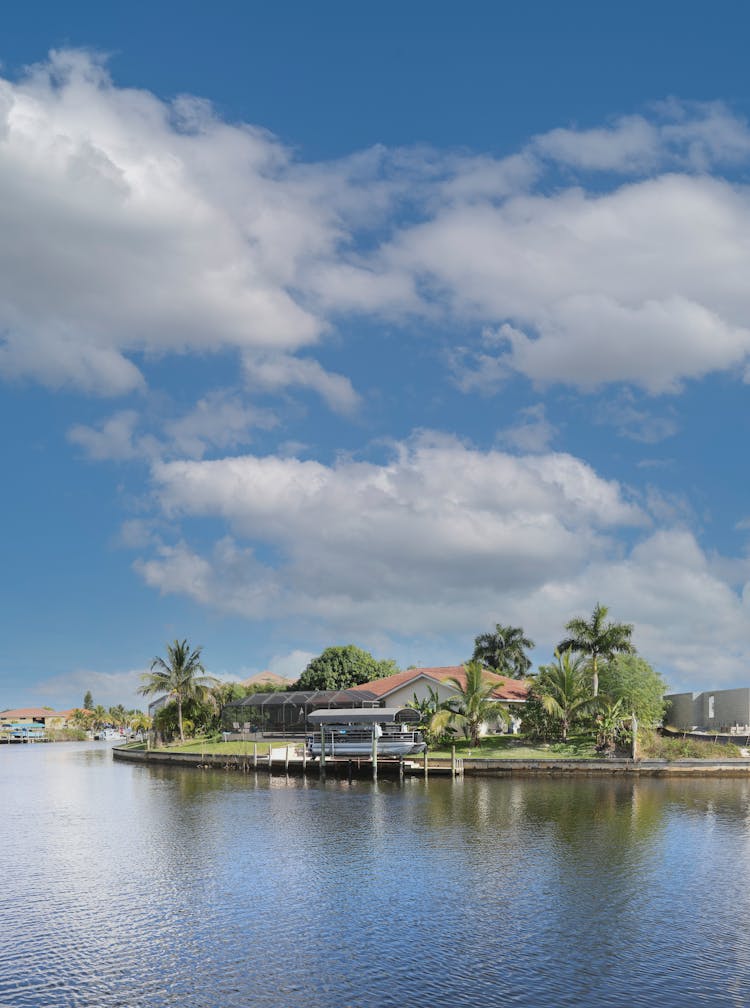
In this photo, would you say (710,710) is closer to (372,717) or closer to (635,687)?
(635,687)

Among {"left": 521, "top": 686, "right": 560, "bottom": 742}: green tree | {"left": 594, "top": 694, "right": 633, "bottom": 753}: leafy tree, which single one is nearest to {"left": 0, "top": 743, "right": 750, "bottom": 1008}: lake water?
{"left": 594, "top": 694, "right": 633, "bottom": 753}: leafy tree

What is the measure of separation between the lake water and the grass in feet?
56.5

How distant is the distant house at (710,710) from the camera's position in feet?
242

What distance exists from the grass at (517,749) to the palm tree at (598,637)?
50.4ft

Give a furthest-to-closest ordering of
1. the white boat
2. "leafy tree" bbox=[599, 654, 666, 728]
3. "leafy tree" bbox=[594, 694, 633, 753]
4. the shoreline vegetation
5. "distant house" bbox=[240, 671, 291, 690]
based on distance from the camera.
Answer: "distant house" bbox=[240, 671, 291, 690], "leafy tree" bbox=[599, 654, 666, 728], the white boat, "leafy tree" bbox=[594, 694, 633, 753], the shoreline vegetation

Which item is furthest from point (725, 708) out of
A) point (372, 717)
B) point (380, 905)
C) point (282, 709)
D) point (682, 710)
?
point (380, 905)

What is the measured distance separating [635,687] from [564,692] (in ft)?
27.8

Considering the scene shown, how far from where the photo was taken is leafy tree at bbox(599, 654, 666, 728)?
7644cm

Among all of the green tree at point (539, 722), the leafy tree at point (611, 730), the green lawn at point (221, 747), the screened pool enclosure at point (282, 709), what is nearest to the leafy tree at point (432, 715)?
the green tree at point (539, 722)

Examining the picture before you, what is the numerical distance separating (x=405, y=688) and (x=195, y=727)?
3077 centimetres

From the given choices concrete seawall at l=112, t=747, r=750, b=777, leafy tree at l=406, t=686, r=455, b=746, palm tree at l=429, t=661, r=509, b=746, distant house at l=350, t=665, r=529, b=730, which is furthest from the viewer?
distant house at l=350, t=665, r=529, b=730

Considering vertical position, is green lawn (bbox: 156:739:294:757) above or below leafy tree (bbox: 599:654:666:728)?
below

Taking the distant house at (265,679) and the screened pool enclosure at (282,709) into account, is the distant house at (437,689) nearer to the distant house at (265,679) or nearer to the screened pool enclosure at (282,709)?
the screened pool enclosure at (282,709)

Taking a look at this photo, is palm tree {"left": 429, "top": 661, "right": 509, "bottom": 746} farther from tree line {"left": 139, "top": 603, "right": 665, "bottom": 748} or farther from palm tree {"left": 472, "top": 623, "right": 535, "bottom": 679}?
palm tree {"left": 472, "top": 623, "right": 535, "bottom": 679}
